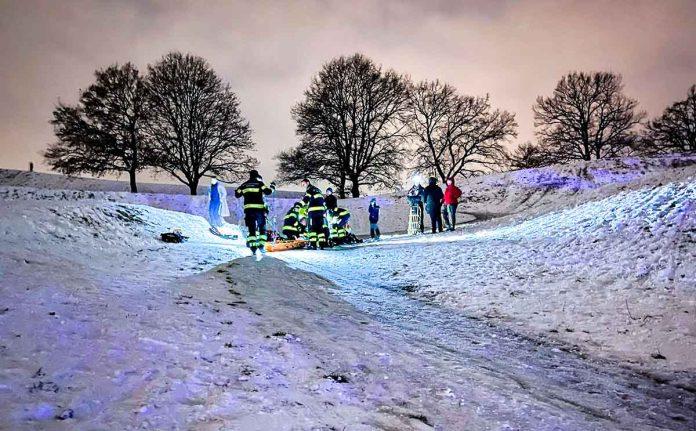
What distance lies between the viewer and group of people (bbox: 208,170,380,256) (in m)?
9.90

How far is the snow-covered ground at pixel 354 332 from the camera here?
2.49m

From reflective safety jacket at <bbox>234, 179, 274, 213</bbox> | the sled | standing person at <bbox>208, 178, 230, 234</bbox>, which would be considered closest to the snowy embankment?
reflective safety jacket at <bbox>234, 179, 274, 213</bbox>

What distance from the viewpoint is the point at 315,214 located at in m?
12.6

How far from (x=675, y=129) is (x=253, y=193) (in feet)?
138

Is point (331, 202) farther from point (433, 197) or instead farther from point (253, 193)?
point (253, 193)

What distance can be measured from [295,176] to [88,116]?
15193 millimetres

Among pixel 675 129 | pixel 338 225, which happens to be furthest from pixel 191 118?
pixel 675 129

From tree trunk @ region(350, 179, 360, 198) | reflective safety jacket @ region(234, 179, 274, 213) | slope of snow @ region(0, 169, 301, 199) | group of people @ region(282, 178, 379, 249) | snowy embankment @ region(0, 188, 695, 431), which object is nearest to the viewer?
snowy embankment @ region(0, 188, 695, 431)

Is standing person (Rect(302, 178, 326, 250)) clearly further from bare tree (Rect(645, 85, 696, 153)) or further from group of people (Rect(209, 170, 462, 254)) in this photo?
bare tree (Rect(645, 85, 696, 153))

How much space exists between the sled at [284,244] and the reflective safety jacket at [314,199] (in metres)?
1.36

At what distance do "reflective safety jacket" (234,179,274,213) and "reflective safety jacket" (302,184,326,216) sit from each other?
230 cm

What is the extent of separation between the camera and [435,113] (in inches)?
1405

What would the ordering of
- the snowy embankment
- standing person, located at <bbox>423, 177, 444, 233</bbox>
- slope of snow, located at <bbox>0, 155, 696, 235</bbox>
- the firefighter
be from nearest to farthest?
the snowy embankment → the firefighter → standing person, located at <bbox>423, 177, 444, 233</bbox> → slope of snow, located at <bbox>0, 155, 696, 235</bbox>

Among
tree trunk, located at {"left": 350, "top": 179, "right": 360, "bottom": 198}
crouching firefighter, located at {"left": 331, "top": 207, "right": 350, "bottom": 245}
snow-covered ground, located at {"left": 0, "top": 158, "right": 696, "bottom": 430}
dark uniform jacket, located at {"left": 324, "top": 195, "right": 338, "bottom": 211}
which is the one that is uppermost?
tree trunk, located at {"left": 350, "top": 179, "right": 360, "bottom": 198}
